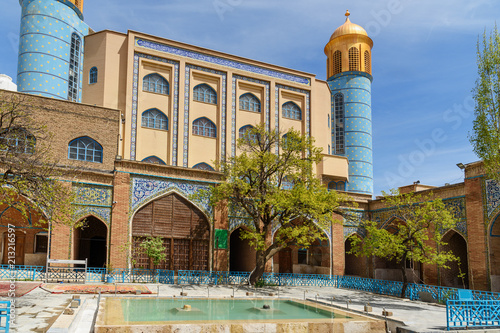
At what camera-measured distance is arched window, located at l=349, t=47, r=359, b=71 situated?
35.1 meters

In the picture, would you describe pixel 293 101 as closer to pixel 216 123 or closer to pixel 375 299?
pixel 216 123

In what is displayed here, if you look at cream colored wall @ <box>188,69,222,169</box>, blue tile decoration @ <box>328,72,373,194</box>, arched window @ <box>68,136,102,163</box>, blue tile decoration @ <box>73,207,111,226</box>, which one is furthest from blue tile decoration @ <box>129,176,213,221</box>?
blue tile decoration @ <box>328,72,373,194</box>

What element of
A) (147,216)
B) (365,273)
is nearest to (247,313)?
(147,216)

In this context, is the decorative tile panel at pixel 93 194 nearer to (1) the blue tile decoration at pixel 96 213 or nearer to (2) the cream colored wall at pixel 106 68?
(1) the blue tile decoration at pixel 96 213

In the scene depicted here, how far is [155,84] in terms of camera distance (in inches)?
985

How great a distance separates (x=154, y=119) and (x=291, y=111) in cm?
903

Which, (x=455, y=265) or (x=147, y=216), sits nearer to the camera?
(x=147, y=216)

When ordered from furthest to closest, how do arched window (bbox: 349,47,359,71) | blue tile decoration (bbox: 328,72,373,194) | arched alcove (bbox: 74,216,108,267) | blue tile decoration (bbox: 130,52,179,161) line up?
arched window (bbox: 349,47,359,71), blue tile decoration (bbox: 328,72,373,194), blue tile decoration (bbox: 130,52,179,161), arched alcove (bbox: 74,216,108,267)

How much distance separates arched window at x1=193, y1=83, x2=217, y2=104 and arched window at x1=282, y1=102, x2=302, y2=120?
4.86 meters

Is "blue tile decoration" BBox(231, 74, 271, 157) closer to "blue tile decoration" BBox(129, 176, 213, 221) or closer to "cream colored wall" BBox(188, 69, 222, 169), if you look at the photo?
"cream colored wall" BBox(188, 69, 222, 169)

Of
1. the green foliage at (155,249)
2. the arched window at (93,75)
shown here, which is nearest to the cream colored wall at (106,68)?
the arched window at (93,75)

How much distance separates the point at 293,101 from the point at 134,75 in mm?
10272

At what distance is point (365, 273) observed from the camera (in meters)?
23.9

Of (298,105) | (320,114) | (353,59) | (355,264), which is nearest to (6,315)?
(355,264)
